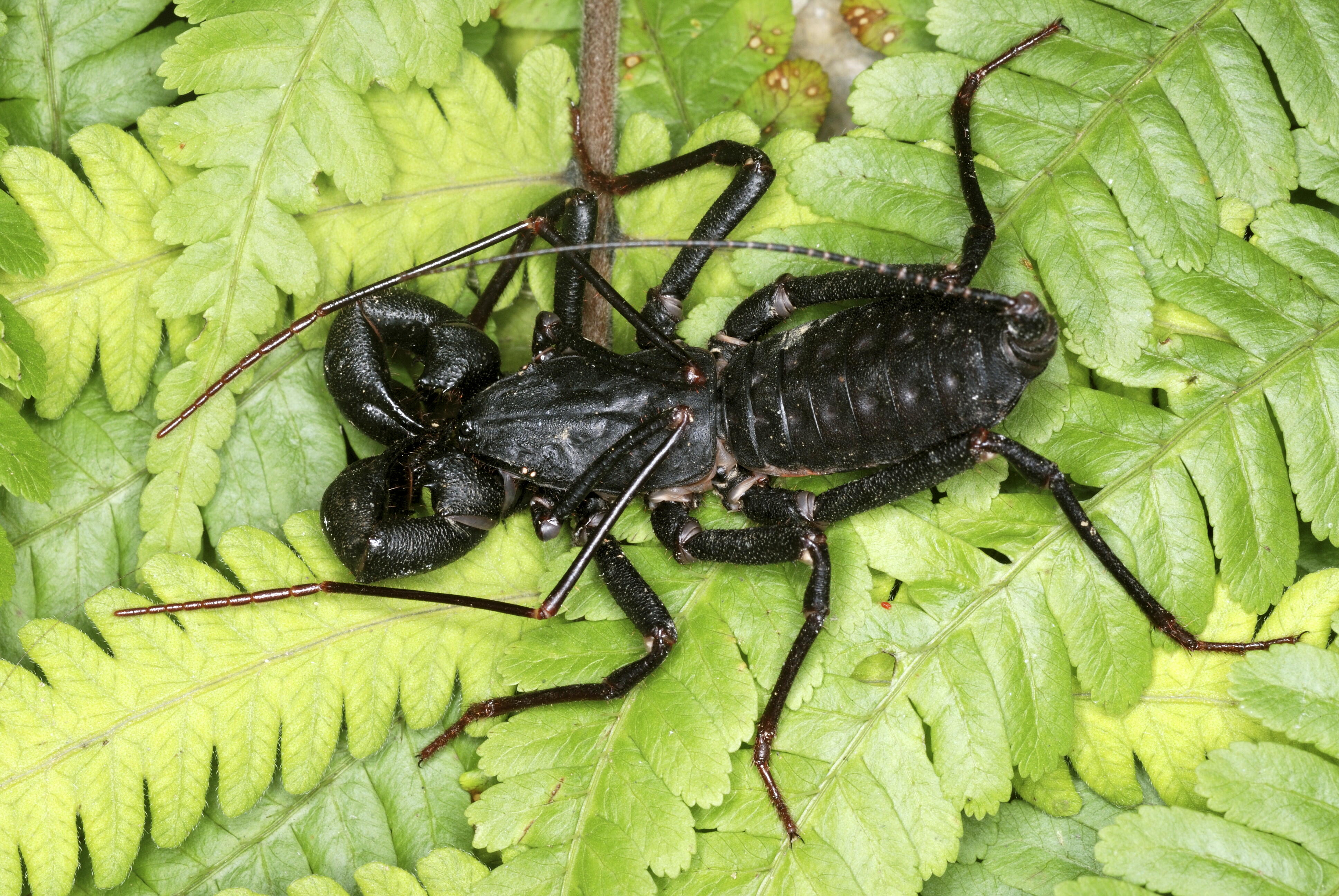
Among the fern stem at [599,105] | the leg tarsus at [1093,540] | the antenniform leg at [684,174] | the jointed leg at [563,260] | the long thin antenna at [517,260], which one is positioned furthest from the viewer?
the fern stem at [599,105]

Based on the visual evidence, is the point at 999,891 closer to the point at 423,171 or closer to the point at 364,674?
the point at 364,674

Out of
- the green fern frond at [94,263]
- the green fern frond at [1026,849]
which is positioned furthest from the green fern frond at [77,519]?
the green fern frond at [1026,849]

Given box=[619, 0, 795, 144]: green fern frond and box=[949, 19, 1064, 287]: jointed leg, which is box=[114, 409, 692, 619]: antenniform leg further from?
box=[619, 0, 795, 144]: green fern frond

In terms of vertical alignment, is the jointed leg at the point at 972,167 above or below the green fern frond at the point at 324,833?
above

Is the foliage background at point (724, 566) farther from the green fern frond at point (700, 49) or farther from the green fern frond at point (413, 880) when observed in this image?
the green fern frond at point (700, 49)

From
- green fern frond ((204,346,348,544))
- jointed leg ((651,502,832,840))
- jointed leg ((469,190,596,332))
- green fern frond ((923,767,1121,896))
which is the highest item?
jointed leg ((469,190,596,332))

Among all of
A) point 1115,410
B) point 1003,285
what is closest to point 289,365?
point 1003,285

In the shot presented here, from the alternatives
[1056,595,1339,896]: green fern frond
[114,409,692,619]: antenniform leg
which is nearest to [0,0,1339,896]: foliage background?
[1056,595,1339,896]: green fern frond
